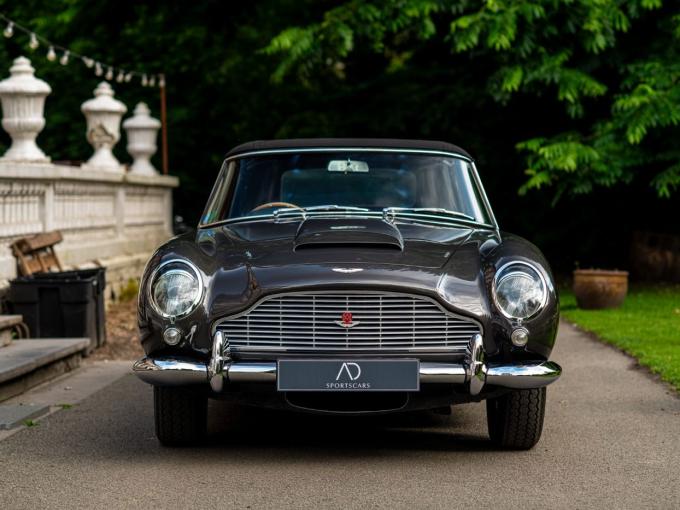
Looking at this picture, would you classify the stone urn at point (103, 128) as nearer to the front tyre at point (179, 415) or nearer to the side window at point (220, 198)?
the side window at point (220, 198)

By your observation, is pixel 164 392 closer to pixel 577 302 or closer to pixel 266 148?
pixel 266 148

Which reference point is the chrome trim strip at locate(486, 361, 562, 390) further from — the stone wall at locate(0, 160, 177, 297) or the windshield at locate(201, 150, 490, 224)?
the stone wall at locate(0, 160, 177, 297)

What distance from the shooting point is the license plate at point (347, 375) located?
5.67m

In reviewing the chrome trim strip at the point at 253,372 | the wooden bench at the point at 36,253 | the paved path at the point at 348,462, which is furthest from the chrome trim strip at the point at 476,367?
the wooden bench at the point at 36,253

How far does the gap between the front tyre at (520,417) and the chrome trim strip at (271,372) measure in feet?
0.80

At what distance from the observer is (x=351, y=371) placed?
5684 millimetres

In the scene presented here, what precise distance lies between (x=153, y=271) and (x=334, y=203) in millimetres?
1326

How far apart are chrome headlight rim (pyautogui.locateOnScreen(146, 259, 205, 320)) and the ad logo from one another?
2.41ft

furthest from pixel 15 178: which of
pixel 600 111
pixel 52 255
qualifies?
pixel 600 111

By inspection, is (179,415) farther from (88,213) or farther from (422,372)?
(88,213)

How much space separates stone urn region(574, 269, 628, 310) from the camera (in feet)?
46.5

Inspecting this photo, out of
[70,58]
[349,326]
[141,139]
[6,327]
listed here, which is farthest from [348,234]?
[70,58]

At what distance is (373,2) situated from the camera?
58.0 feet

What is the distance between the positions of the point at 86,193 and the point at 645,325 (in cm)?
655
